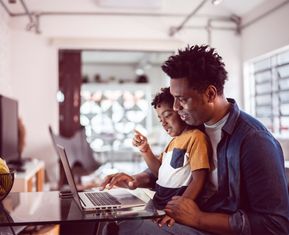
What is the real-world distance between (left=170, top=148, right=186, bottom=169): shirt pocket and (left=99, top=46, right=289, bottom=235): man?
14cm

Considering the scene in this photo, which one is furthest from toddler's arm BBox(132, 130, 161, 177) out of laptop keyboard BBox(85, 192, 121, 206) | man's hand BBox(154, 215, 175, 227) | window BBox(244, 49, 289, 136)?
window BBox(244, 49, 289, 136)

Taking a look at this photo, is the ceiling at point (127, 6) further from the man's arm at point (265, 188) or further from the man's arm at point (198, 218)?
the man's arm at point (198, 218)

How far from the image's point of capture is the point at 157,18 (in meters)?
5.23

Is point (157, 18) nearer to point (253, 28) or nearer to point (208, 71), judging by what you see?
point (253, 28)

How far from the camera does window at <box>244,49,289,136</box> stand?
435 centimetres

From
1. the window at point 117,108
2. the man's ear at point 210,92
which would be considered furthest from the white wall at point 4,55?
the window at point 117,108

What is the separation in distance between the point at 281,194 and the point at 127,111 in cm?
938

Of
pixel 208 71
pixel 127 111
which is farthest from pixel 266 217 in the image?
pixel 127 111

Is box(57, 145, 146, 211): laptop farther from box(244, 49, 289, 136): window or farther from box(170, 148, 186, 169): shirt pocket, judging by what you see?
box(244, 49, 289, 136): window

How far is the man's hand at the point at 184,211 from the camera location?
1444 millimetres

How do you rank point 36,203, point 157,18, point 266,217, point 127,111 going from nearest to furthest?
point 266,217 → point 36,203 → point 157,18 → point 127,111

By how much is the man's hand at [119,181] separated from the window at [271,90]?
2.86 meters

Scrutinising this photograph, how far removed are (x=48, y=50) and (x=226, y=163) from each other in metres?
4.05

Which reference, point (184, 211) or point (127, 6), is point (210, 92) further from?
point (127, 6)
